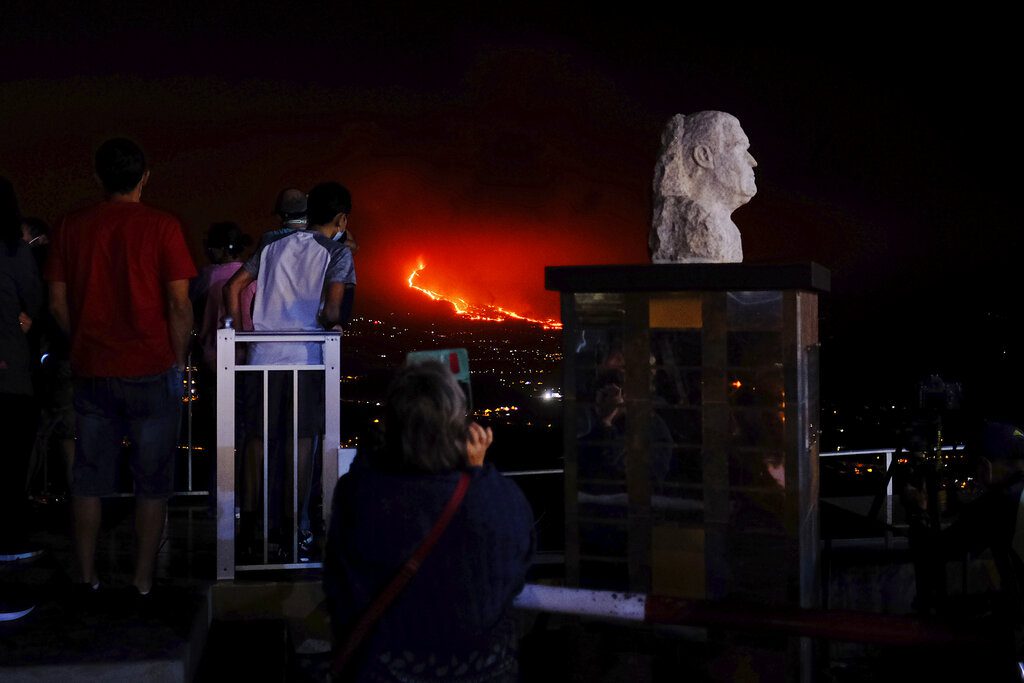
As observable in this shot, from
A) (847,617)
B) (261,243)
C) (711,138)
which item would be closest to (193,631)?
(261,243)

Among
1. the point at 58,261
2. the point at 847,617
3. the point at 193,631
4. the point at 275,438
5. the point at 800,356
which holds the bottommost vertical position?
the point at 193,631

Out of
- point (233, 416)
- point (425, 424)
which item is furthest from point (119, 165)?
point (425, 424)

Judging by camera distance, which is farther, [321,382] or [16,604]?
[321,382]

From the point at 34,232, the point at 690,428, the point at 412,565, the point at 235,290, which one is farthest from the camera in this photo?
the point at 34,232

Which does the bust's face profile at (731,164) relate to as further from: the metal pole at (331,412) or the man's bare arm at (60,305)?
the man's bare arm at (60,305)

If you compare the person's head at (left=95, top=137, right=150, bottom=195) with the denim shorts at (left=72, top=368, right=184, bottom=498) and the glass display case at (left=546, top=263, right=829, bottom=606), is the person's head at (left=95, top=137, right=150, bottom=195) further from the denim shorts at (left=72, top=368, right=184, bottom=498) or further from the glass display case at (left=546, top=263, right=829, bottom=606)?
the glass display case at (left=546, top=263, right=829, bottom=606)

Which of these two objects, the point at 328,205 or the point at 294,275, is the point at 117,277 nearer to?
the point at 294,275

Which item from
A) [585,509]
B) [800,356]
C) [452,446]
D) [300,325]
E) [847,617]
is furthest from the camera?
[300,325]

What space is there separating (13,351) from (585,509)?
2220mm

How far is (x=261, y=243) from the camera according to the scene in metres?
4.62

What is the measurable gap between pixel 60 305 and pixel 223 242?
1.66 metres

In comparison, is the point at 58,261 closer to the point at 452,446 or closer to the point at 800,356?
the point at 452,446

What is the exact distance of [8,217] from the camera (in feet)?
12.5

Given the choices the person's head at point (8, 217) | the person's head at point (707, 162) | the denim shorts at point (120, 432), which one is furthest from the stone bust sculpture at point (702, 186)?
the person's head at point (8, 217)
